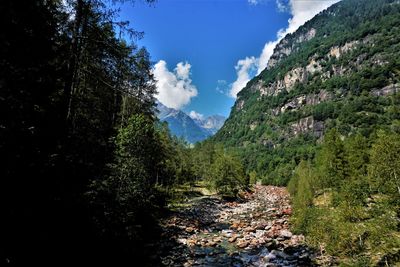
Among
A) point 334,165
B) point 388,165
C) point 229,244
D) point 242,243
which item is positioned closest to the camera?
point 388,165

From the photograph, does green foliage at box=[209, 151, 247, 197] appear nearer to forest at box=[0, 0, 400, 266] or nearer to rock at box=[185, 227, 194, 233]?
forest at box=[0, 0, 400, 266]

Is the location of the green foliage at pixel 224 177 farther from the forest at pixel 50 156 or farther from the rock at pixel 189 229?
the forest at pixel 50 156

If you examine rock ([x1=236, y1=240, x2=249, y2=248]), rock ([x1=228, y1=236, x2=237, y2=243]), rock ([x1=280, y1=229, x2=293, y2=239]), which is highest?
rock ([x1=280, y1=229, x2=293, y2=239])

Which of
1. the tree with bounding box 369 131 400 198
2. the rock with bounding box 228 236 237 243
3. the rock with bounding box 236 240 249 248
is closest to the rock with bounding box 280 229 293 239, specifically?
the rock with bounding box 236 240 249 248

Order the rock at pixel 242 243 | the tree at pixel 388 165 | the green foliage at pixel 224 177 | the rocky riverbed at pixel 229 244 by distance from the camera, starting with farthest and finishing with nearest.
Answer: the green foliage at pixel 224 177
the rock at pixel 242 243
the rocky riverbed at pixel 229 244
the tree at pixel 388 165

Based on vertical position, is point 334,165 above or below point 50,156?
above

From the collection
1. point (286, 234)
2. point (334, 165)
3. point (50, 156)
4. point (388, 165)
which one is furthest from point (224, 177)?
point (50, 156)

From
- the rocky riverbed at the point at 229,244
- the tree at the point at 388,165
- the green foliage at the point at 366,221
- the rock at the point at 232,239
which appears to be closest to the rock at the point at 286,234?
the rocky riverbed at the point at 229,244

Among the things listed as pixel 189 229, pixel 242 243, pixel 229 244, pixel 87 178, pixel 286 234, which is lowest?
pixel 229 244

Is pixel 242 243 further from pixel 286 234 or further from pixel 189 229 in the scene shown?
pixel 189 229

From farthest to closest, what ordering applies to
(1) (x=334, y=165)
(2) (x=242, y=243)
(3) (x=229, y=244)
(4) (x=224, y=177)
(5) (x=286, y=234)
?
(4) (x=224, y=177)
(1) (x=334, y=165)
(5) (x=286, y=234)
(3) (x=229, y=244)
(2) (x=242, y=243)

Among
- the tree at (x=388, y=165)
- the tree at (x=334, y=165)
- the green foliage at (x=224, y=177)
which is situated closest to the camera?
the tree at (x=388, y=165)

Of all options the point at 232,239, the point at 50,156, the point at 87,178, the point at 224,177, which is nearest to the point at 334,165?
the point at 232,239

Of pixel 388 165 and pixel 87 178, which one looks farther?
pixel 388 165
